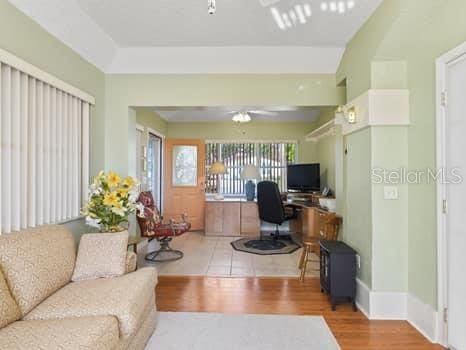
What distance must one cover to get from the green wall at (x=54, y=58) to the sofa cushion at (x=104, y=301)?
65.2 inches

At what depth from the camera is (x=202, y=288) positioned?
3398 millimetres

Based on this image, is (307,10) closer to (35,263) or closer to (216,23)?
(216,23)

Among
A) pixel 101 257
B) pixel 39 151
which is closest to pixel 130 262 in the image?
pixel 101 257

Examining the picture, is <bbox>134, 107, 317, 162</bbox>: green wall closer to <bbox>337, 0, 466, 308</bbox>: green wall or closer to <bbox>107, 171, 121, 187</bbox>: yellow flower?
<bbox>337, 0, 466, 308</bbox>: green wall

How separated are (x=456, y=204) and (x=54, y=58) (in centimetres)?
350

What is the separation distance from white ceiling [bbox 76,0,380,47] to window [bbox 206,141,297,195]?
12.1 ft

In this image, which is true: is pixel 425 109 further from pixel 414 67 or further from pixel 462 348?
pixel 462 348

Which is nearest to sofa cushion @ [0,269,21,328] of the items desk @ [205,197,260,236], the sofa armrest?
the sofa armrest

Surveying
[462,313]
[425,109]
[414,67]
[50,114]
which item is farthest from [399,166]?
[50,114]

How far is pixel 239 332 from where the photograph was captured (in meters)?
2.45

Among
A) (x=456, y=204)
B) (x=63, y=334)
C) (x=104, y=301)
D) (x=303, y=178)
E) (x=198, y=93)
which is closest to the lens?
(x=63, y=334)

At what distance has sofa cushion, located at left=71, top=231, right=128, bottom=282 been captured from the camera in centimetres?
236

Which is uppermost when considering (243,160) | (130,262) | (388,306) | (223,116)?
(223,116)

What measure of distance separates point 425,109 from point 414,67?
1.40 feet
